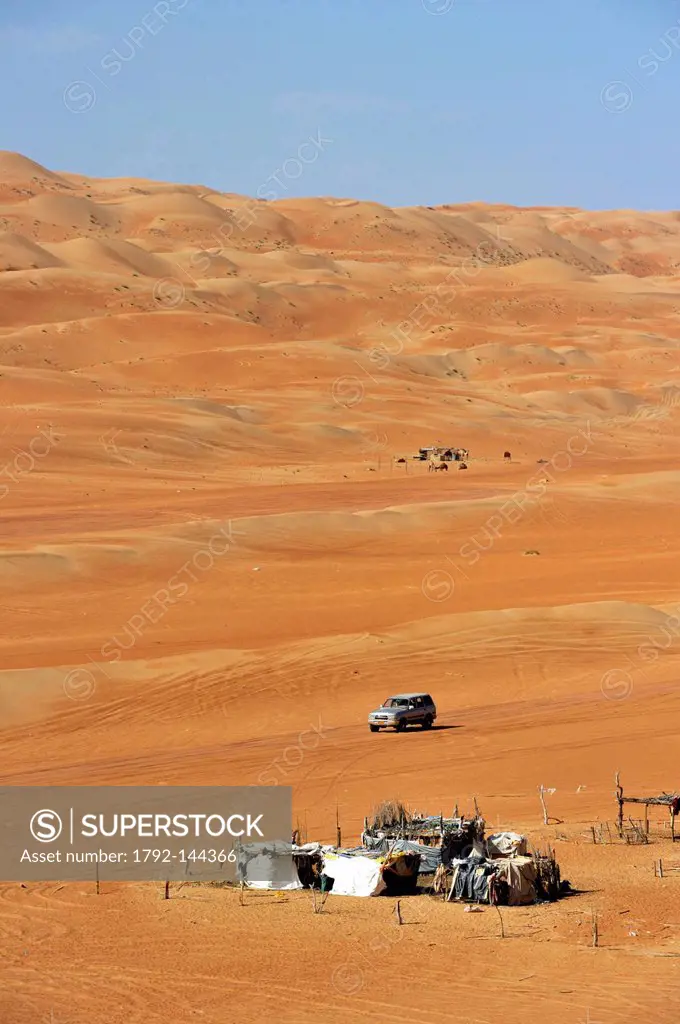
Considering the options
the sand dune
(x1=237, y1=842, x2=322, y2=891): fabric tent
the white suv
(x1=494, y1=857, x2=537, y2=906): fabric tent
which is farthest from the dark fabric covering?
the white suv

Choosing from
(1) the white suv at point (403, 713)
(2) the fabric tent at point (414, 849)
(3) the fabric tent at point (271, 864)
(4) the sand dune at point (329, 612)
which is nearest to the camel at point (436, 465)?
(4) the sand dune at point (329, 612)

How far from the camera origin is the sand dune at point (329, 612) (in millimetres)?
14562

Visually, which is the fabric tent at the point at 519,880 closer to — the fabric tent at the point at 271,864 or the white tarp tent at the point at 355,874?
the white tarp tent at the point at 355,874

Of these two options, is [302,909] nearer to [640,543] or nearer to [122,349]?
[640,543]

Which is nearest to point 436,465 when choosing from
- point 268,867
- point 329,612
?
point 329,612

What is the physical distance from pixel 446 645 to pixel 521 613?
2.62 metres

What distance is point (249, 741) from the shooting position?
957 inches

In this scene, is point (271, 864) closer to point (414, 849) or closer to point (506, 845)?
point (414, 849)

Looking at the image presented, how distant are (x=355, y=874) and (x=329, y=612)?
18.3 m

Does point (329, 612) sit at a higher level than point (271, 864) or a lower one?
higher

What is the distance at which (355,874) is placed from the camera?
16.9m

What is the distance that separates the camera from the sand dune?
573 inches

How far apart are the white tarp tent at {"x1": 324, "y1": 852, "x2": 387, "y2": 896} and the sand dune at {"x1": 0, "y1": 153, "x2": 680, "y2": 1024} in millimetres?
461

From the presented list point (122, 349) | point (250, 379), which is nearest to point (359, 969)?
point (250, 379)
